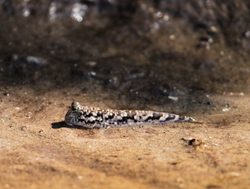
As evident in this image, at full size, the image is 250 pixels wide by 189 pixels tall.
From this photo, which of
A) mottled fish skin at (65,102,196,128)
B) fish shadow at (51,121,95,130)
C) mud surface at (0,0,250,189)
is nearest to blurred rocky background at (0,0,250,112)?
mud surface at (0,0,250,189)

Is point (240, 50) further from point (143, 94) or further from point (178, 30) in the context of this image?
point (143, 94)

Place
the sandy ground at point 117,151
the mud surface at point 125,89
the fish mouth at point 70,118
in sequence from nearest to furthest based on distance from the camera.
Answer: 1. the sandy ground at point 117,151
2. the mud surface at point 125,89
3. the fish mouth at point 70,118

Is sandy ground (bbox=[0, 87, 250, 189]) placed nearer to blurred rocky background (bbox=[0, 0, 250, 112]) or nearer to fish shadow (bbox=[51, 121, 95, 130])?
fish shadow (bbox=[51, 121, 95, 130])

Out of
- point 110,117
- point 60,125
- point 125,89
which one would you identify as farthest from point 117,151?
point 125,89

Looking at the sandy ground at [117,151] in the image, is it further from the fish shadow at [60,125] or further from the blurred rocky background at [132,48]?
the blurred rocky background at [132,48]

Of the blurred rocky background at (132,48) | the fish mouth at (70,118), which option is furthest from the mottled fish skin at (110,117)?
the blurred rocky background at (132,48)

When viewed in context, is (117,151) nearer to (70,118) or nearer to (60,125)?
(70,118)

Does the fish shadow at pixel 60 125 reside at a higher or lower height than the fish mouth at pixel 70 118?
lower
